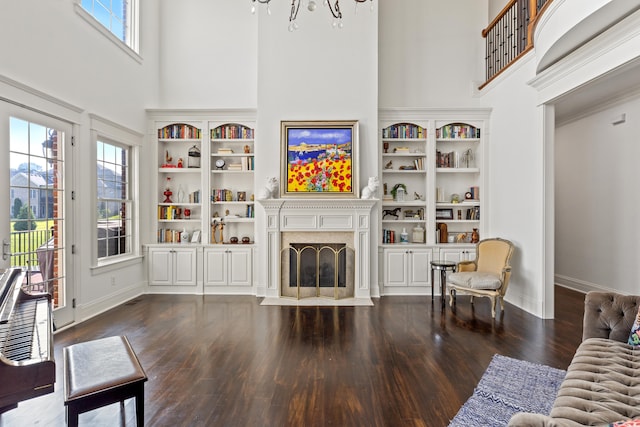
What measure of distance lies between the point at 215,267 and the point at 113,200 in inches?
74.1

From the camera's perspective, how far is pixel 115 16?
16.9 feet

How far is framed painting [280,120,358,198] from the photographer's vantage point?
544 cm

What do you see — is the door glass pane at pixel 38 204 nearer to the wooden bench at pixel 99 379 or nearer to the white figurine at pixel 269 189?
the wooden bench at pixel 99 379

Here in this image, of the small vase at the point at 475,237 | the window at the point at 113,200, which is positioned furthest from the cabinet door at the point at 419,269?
the window at the point at 113,200

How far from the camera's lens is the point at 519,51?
16.8 feet

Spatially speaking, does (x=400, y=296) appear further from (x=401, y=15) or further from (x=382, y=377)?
(x=401, y=15)

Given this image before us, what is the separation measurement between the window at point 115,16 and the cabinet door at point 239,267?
3.80 meters

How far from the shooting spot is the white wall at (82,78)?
336 centimetres

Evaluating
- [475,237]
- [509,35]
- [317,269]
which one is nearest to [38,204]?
[317,269]

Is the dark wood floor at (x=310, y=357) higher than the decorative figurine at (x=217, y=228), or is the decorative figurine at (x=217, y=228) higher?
the decorative figurine at (x=217, y=228)

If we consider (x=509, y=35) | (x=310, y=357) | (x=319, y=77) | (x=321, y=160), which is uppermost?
(x=509, y=35)

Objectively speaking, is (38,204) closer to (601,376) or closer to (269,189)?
(269,189)

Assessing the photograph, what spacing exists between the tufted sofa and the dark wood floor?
0.77m

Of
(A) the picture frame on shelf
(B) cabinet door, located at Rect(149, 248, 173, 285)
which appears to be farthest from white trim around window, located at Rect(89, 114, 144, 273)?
(A) the picture frame on shelf
